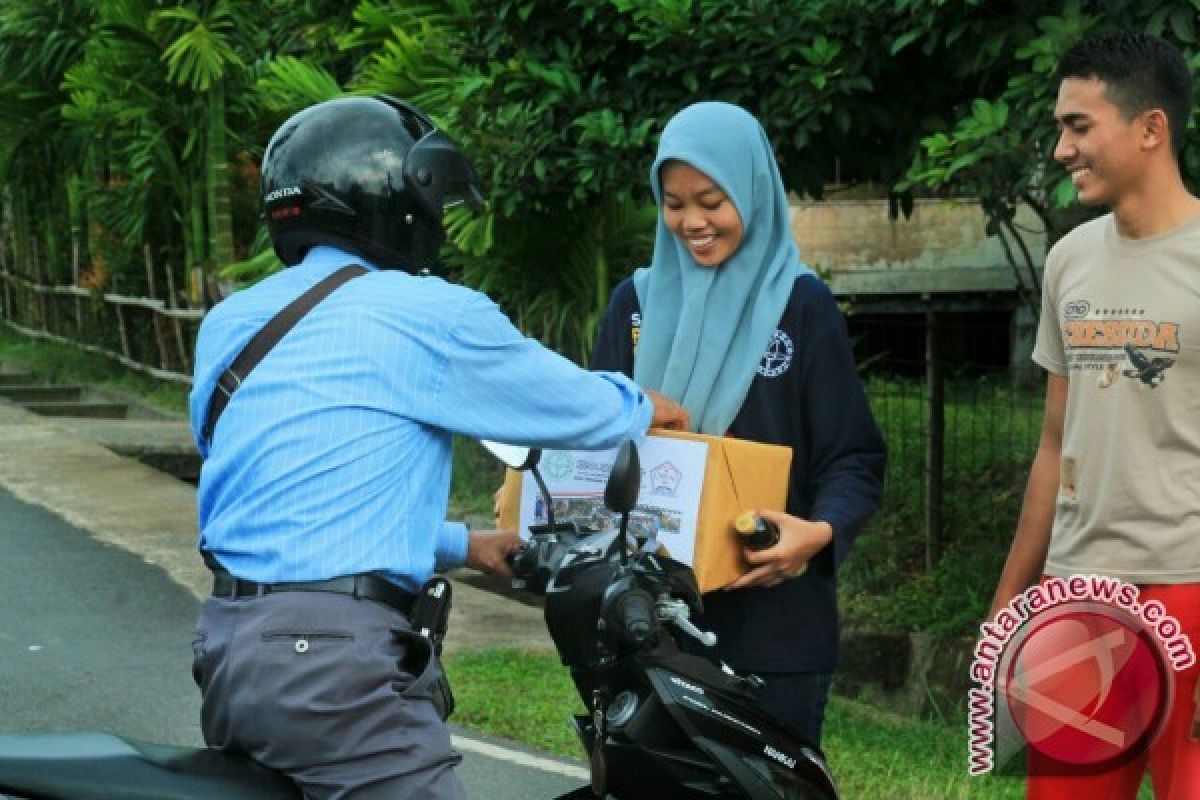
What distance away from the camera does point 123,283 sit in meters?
19.5

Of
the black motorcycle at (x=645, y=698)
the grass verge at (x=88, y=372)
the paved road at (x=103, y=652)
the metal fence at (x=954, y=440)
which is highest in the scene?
the black motorcycle at (x=645, y=698)

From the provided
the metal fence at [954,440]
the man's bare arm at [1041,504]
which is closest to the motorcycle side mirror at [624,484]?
the man's bare arm at [1041,504]

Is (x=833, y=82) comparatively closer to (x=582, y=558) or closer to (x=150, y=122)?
(x=582, y=558)

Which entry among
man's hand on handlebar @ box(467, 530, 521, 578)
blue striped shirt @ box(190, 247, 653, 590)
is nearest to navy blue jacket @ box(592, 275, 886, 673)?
man's hand on handlebar @ box(467, 530, 521, 578)

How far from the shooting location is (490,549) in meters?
3.22

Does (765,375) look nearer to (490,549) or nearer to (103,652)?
(490,549)

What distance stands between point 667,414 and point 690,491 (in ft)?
0.58

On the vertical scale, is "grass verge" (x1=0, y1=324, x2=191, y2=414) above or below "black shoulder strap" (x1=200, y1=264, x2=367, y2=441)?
below

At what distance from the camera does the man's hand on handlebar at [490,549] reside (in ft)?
10.6

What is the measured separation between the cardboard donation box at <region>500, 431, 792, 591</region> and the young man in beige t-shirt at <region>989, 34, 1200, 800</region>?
2.08ft

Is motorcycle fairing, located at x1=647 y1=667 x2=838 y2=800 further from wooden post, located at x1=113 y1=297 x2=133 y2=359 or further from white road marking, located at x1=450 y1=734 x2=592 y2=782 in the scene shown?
wooden post, located at x1=113 y1=297 x2=133 y2=359

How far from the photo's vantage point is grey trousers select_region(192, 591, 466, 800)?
2.65 meters

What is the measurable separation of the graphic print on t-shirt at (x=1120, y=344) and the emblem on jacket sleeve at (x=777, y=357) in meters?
0.55

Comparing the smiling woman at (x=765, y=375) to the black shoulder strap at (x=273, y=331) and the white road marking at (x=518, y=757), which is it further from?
the white road marking at (x=518, y=757)
